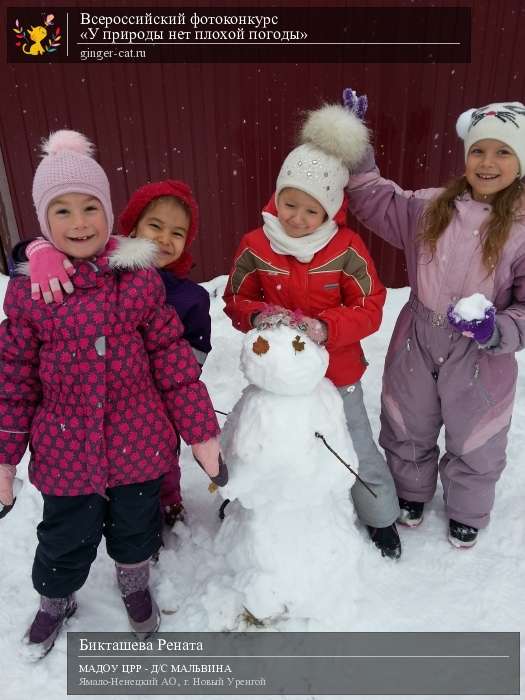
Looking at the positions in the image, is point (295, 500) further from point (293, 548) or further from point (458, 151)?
point (458, 151)

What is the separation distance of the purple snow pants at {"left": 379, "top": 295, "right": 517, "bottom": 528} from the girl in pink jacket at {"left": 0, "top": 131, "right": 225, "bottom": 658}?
3.12 feet

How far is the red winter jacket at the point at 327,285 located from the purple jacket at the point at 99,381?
40 centimetres

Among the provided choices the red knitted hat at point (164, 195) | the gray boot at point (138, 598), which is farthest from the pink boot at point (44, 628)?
the red knitted hat at point (164, 195)

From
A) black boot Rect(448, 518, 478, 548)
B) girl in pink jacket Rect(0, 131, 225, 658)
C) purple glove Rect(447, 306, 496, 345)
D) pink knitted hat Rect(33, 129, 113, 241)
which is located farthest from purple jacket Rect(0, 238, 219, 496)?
black boot Rect(448, 518, 478, 548)

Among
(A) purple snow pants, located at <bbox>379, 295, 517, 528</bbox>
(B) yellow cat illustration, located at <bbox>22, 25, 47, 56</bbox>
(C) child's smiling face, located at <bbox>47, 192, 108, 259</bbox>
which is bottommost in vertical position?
(A) purple snow pants, located at <bbox>379, 295, 517, 528</bbox>

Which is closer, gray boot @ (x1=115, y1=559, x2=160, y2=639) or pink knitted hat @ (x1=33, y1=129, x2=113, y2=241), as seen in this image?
pink knitted hat @ (x1=33, y1=129, x2=113, y2=241)

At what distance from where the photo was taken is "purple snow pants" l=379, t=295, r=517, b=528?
228cm

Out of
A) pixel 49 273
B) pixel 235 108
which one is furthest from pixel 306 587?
pixel 235 108

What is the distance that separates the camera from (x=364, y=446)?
2.41 meters

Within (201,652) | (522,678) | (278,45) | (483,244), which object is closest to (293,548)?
(201,652)

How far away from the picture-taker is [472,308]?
1973mm

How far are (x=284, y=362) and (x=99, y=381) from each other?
0.58 metres

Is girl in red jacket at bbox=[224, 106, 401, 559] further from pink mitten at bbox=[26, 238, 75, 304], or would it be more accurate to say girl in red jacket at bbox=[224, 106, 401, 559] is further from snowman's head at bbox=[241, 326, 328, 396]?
pink mitten at bbox=[26, 238, 75, 304]

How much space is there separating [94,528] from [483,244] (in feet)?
5.57
